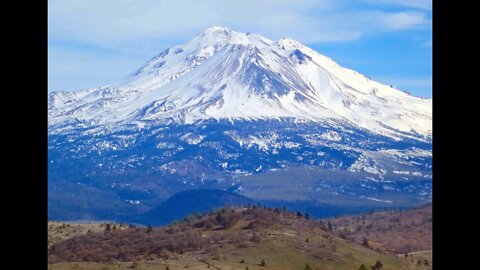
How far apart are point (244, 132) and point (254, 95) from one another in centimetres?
922

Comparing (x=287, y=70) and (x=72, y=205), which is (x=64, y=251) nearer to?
(x=72, y=205)

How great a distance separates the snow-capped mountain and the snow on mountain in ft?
0.83

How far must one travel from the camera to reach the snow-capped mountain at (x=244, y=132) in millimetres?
120750

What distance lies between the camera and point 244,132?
151750mm

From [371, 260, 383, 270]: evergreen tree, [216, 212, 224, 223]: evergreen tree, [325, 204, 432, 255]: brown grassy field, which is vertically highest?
[216, 212, 224, 223]: evergreen tree

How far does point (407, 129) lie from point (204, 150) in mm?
35680

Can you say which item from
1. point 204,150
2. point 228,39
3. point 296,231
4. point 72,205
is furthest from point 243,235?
point 228,39

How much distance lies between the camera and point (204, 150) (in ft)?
476

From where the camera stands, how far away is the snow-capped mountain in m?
121

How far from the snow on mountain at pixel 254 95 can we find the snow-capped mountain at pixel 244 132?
25 cm

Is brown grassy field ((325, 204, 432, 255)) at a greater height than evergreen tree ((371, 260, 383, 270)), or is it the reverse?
brown grassy field ((325, 204, 432, 255))

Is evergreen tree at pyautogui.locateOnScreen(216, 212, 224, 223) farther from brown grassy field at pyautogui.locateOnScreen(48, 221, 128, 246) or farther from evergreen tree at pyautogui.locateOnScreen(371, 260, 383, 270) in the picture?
evergreen tree at pyautogui.locateOnScreen(371, 260, 383, 270)

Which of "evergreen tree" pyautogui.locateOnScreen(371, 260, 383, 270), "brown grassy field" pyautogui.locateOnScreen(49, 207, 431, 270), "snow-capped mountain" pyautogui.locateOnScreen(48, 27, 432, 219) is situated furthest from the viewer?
"snow-capped mountain" pyautogui.locateOnScreen(48, 27, 432, 219)

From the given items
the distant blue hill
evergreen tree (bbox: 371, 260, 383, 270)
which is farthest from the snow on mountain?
evergreen tree (bbox: 371, 260, 383, 270)
